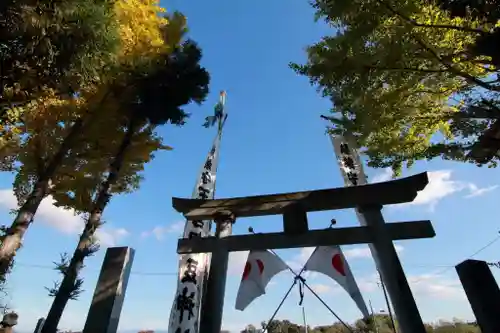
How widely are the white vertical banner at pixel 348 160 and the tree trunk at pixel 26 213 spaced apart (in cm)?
737

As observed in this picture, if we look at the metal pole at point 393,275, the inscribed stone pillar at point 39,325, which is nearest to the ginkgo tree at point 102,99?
the inscribed stone pillar at point 39,325

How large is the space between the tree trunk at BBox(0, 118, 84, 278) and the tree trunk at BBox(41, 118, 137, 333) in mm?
1166

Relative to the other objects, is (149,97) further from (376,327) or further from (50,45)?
(376,327)

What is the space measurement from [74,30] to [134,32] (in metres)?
3.81

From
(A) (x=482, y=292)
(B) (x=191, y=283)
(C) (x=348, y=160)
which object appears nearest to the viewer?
(A) (x=482, y=292)

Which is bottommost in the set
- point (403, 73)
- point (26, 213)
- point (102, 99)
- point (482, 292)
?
point (482, 292)

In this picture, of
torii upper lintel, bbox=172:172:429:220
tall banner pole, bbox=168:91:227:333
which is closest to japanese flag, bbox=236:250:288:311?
torii upper lintel, bbox=172:172:429:220

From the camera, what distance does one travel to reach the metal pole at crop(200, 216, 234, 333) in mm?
4824

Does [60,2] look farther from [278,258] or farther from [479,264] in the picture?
[479,264]

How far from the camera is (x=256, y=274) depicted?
5711mm

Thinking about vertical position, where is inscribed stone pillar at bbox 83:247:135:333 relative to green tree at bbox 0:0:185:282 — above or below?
below

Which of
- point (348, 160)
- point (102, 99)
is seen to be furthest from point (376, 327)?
point (102, 99)

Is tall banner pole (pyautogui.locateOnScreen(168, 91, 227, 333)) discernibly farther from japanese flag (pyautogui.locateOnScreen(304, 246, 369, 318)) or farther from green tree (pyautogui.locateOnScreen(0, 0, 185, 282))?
green tree (pyautogui.locateOnScreen(0, 0, 185, 282))

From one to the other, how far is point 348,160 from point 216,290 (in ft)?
16.9
